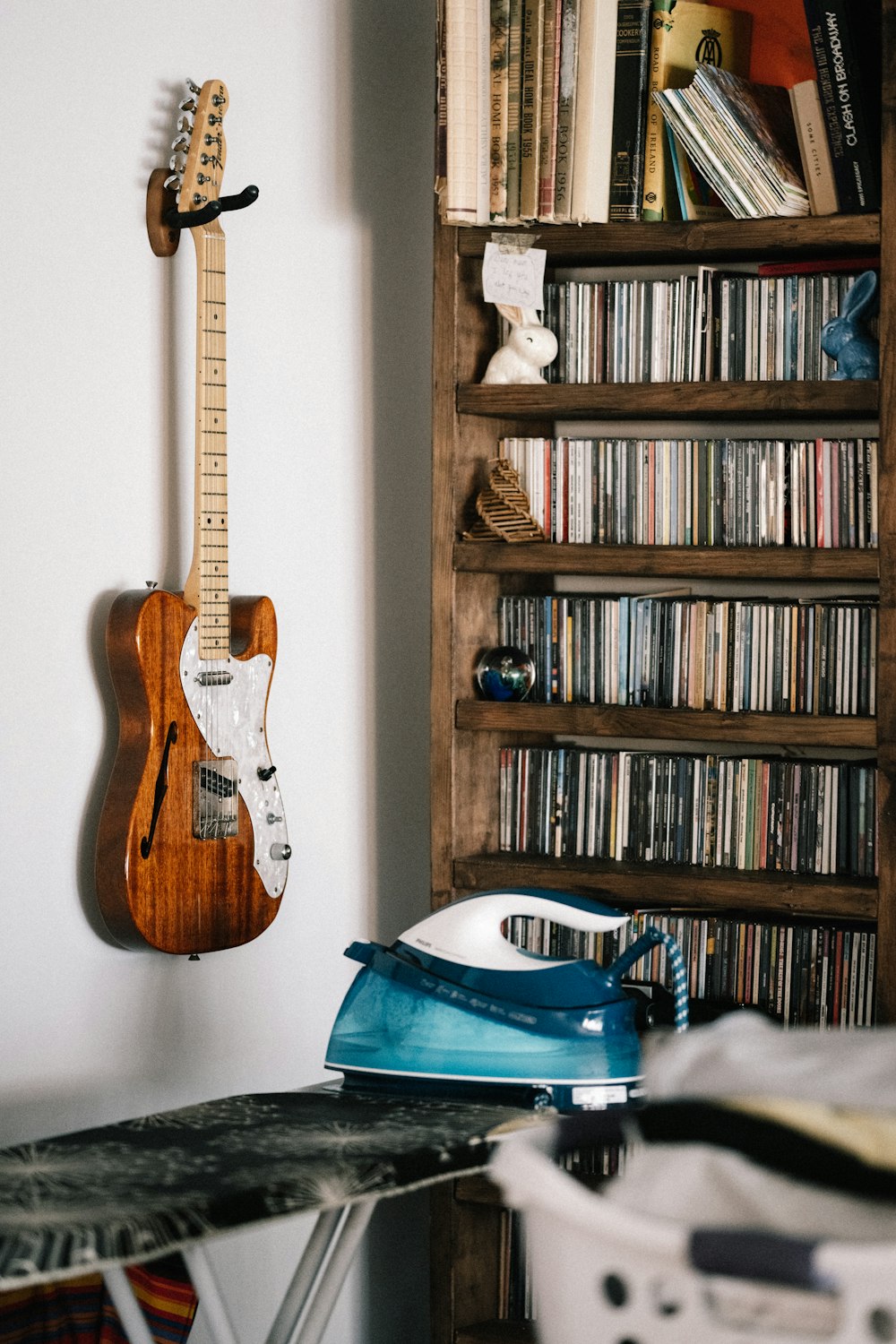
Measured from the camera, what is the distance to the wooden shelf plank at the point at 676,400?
6.39 ft

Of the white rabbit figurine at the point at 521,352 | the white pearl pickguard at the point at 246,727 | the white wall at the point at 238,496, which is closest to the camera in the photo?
the white wall at the point at 238,496

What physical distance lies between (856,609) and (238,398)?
2.89 ft

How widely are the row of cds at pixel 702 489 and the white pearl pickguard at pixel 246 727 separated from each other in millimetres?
528

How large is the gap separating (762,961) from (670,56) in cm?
124

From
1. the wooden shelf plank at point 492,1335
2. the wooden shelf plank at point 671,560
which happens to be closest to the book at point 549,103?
the wooden shelf plank at point 671,560

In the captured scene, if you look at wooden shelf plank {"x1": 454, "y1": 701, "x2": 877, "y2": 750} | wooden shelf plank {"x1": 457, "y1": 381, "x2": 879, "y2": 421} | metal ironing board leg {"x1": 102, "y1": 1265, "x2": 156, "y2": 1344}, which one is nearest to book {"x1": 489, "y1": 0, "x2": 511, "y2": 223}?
wooden shelf plank {"x1": 457, "y1": 381, "x2": 879, "y2": 421}

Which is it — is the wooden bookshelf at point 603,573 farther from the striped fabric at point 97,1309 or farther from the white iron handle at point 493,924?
the striped fabric at point 97,1309

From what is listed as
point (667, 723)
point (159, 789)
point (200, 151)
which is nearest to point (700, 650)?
point (667, 723)

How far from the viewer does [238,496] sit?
2010 mm

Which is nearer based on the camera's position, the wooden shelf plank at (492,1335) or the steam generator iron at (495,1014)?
the steam generator iron at (495,1014)

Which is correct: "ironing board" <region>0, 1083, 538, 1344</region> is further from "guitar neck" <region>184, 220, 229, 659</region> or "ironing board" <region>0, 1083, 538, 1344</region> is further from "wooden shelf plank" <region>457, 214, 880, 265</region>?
"wooden shelf plank" <region>457, 214, 880, 265</region>

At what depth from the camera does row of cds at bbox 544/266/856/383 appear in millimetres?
2045

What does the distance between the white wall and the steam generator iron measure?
318 mm

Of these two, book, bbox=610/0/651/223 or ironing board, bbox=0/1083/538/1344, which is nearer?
ironing board, bbox=0/1083/538/1344
